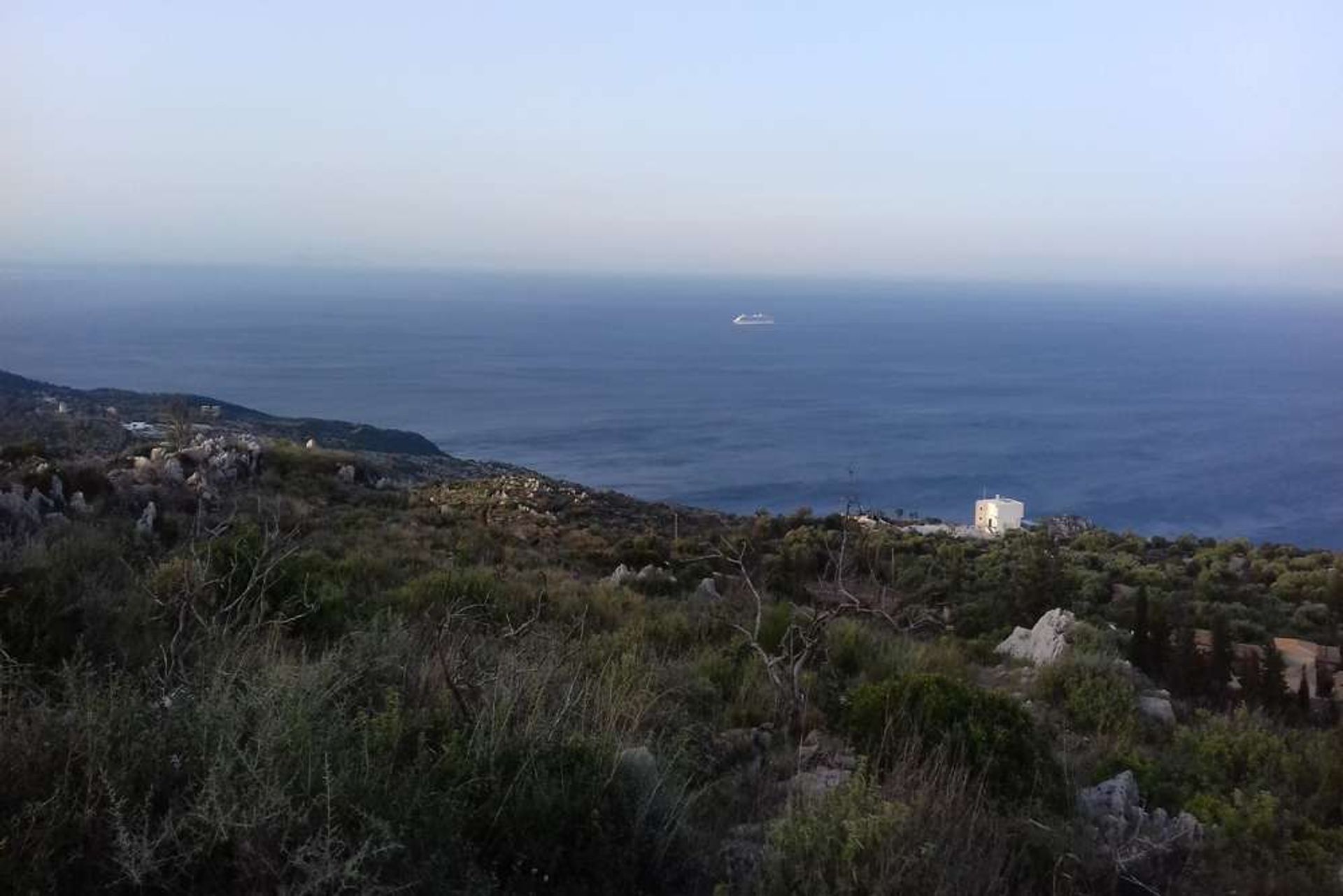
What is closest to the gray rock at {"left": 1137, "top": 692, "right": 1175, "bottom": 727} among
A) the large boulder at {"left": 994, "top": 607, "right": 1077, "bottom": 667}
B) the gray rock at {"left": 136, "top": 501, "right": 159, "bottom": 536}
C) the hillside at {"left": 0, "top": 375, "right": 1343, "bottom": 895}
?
the hillside at {"left": 0, "top": 375, "right": 1343, "bottom": 895}

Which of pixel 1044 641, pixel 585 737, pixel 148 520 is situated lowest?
pixel 1044 641

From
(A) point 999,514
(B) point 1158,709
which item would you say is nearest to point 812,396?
(A) point 999,514

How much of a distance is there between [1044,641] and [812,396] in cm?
7498

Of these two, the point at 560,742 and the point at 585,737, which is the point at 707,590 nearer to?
the point at 585,737

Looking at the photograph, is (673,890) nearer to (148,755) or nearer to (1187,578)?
(148,755)

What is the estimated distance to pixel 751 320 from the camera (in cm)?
15388

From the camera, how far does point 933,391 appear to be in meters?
84.8

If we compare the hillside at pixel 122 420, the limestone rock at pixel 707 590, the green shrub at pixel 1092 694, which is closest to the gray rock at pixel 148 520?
the limestone rock at pixel 707 590

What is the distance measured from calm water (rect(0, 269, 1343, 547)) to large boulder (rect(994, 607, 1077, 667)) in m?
7.50

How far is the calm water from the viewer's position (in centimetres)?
5034

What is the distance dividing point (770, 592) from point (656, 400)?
67907 millimetres

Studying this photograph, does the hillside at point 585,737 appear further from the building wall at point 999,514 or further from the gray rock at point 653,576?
the building wall at point 999,514

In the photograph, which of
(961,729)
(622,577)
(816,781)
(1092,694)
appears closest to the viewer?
(816,781)

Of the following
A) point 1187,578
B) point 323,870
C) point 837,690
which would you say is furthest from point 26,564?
point 1187,578
